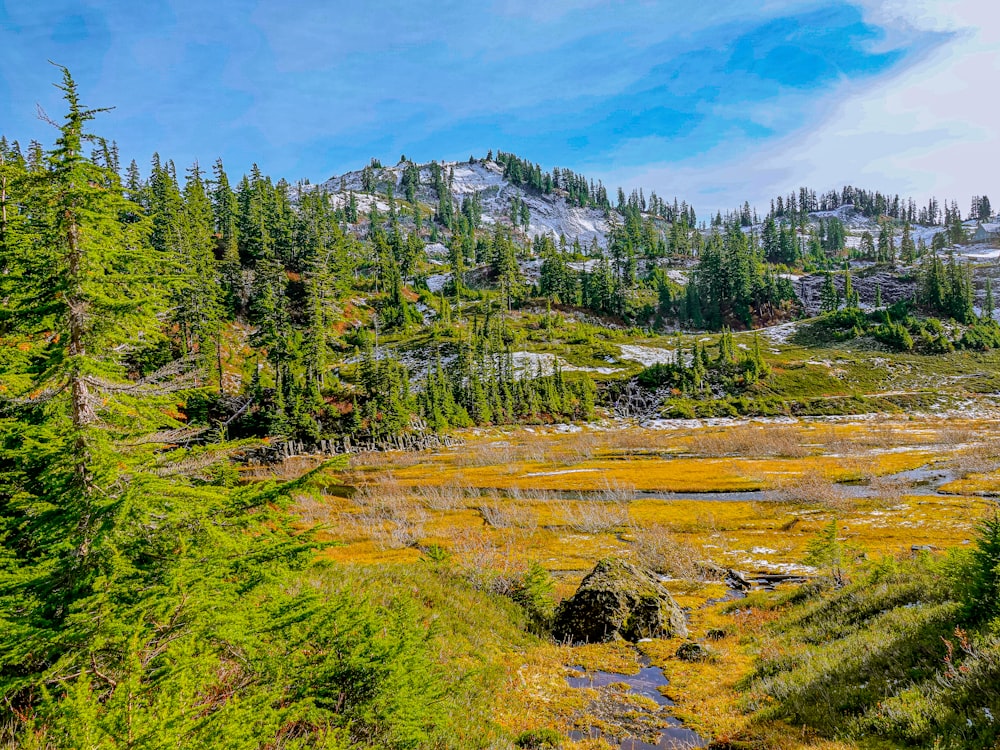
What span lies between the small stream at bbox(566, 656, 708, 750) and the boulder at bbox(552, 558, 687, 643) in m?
1.73

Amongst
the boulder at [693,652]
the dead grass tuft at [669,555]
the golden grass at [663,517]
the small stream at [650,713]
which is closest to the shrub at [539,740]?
the golden grass at [663,517]

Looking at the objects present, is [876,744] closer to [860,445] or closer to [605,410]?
[860,445]

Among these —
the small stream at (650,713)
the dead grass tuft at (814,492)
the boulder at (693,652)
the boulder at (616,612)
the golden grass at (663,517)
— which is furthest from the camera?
the dead grass tuft at (814,492)

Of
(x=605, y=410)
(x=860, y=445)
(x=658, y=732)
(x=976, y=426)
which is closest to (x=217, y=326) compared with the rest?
(x=605, y=410)

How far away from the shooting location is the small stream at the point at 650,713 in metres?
10.8

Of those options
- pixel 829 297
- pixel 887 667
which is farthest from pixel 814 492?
pixel 829 297

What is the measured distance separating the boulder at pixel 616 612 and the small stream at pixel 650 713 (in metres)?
1.73

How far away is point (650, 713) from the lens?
12.1 meters

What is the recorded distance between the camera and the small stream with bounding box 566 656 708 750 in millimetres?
10773

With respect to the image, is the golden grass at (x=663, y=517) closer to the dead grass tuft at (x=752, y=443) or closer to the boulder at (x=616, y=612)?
the dead grass tuft at (x=752, y=443)

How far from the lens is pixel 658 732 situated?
11281 millimetres

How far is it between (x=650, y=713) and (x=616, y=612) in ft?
17.3

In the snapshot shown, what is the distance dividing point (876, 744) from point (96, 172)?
53.1 ft

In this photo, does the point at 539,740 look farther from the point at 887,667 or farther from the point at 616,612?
Answer: the point at 887,667
